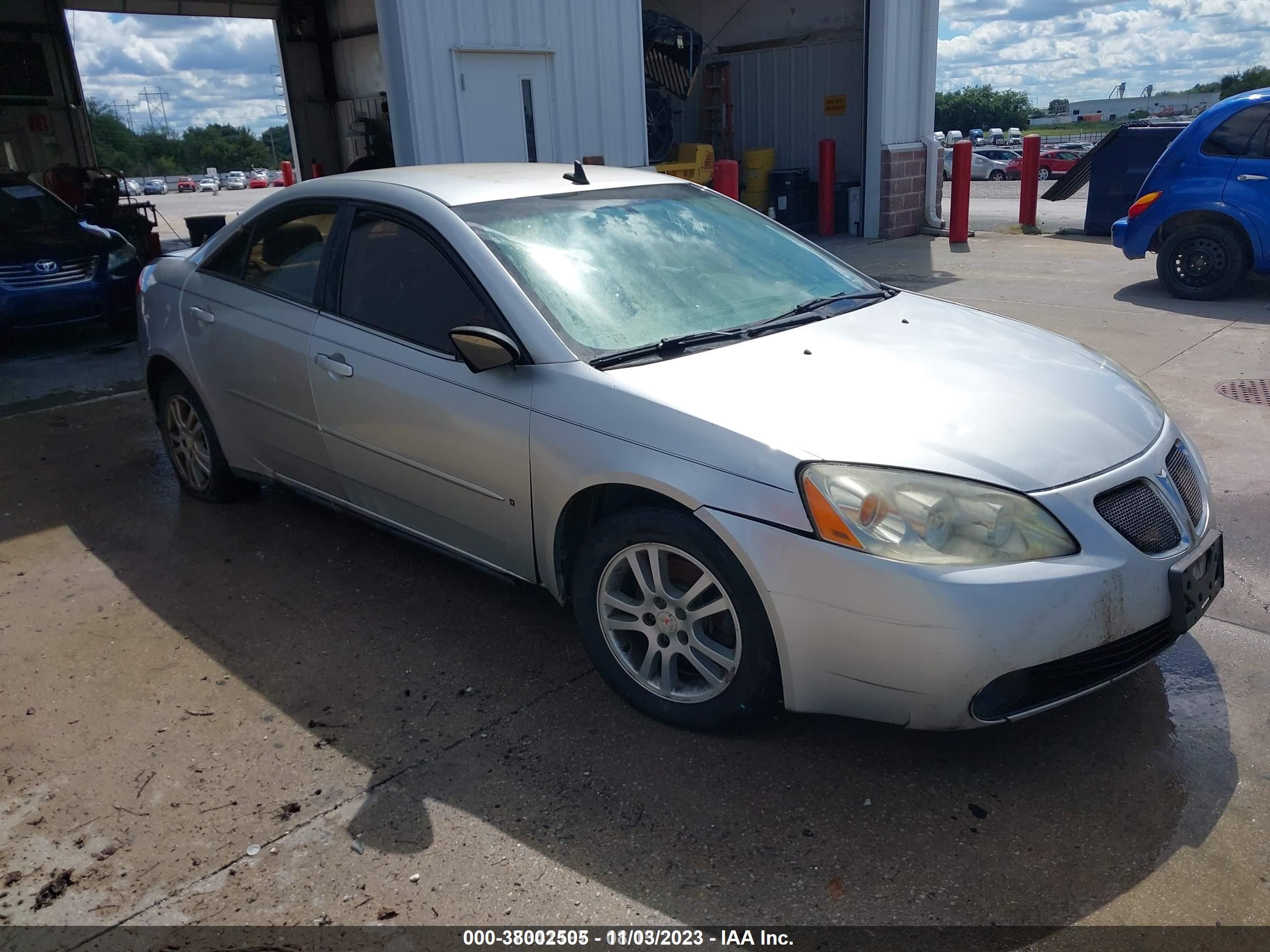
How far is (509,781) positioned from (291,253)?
2.48 meters

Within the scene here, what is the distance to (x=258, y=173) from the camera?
237ft

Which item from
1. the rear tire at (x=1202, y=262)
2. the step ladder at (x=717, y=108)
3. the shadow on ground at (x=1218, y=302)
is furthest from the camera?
the step ladder at (x=717, y=108)

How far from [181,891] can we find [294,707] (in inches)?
33.6

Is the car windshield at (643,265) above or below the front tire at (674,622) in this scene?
above

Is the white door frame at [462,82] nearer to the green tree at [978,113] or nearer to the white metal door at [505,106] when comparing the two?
the white metal door at [505,106]

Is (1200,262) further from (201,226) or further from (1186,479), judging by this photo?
(201,226)

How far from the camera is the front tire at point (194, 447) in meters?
4.87

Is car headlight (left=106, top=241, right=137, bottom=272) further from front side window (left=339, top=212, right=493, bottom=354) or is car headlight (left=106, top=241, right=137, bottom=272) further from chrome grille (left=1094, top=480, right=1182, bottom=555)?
chrome grille (left=1094, top=480, right=1182, bottom=555)

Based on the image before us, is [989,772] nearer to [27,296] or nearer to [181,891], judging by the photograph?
[181,891]

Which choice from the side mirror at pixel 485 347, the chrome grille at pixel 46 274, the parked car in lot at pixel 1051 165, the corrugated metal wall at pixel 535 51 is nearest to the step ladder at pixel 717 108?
the corrugated metal wall at pixel 535 51

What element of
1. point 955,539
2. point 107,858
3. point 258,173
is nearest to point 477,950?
point 107,858

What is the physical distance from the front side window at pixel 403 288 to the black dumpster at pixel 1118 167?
12.3 metres

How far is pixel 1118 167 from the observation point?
13961 millimetres

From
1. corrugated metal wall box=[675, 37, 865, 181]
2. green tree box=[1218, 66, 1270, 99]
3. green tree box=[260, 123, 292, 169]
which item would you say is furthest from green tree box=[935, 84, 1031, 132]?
corrugated metal wall box=[675, 37, 865, 181]
